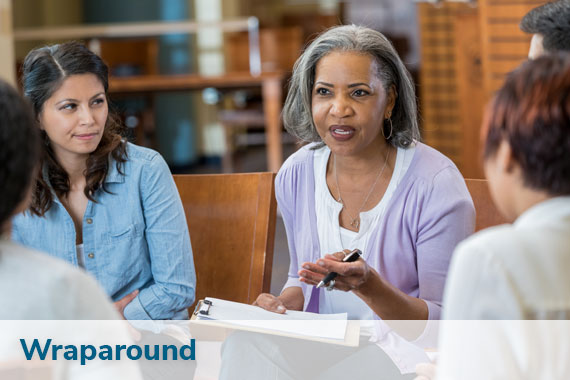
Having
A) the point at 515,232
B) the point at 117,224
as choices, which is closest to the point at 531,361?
the point at 515,232

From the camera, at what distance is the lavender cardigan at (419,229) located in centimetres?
168

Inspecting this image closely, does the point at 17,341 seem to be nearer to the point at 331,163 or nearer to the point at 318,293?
the point at 318,293

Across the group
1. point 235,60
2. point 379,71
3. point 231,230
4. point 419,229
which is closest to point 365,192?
point 419,229

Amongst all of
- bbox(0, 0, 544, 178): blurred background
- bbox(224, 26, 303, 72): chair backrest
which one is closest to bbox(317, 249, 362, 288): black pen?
bbox(0, 0, 544, 178): blurred background

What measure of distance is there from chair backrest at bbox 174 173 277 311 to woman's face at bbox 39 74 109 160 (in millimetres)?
343

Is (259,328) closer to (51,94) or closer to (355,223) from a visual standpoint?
(355,223)

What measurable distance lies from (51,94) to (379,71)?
77cm

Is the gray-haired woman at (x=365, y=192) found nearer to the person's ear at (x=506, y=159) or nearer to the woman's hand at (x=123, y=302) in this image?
the woman's hand at (x=123, y=302)

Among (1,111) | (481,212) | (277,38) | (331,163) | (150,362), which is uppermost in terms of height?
(277,38)

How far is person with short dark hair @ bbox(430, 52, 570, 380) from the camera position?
2.86 feet

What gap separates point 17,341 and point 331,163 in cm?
111

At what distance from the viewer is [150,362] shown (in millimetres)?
1758

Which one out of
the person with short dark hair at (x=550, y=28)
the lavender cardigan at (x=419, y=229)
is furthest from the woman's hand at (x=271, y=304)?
the person with short dark hair at (x=550, y=28)

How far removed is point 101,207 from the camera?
1855 mm
